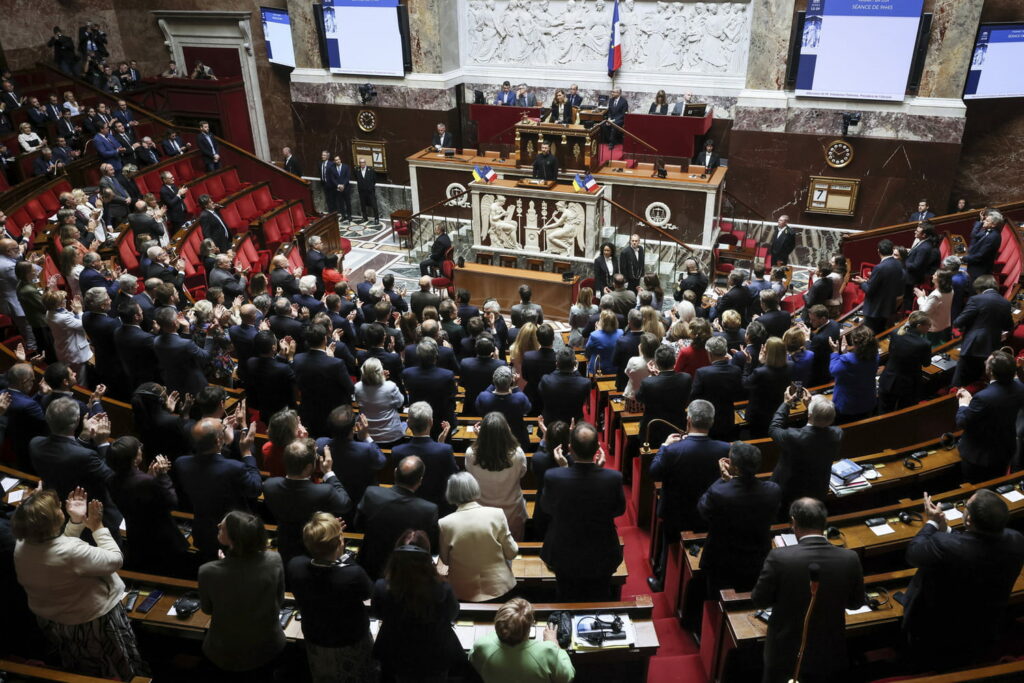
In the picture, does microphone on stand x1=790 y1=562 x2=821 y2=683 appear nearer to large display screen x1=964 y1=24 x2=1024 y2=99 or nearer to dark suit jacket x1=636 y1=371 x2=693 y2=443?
dark suit jacket x1=636 y1=371 x2=693 y2=443

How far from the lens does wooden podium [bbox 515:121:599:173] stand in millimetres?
11867

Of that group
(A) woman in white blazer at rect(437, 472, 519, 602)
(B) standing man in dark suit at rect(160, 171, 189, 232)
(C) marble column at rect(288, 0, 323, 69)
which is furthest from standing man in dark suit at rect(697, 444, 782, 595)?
(C) marble column at rect(288, 0, 323, 69)

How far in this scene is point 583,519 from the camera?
3736 mm

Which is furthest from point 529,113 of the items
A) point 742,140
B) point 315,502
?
point 315,502

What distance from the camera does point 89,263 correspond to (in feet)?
23.1

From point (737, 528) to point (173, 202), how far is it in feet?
33.0

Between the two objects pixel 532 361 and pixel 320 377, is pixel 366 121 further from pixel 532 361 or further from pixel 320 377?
pixel 320 377

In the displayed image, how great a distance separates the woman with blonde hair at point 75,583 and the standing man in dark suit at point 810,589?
2988mm

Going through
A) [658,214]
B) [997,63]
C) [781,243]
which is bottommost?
[781,243]

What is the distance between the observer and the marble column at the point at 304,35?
14594 millimetres

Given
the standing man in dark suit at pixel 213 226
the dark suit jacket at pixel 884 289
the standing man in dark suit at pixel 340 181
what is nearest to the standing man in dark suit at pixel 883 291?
the dark suit jacket at pixel 884 289

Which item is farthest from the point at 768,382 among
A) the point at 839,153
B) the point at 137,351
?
the point at 839,153

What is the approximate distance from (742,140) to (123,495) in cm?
1152

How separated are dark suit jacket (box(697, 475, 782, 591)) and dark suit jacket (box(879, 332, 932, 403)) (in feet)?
8.10
